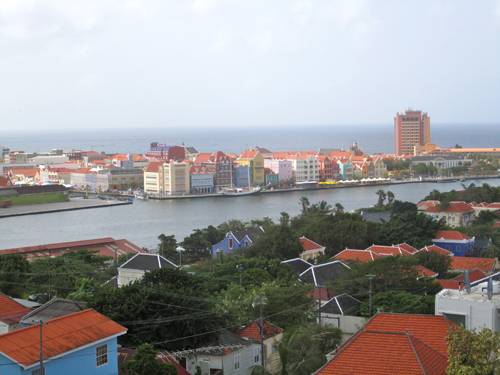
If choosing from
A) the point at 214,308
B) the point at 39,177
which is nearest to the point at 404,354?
the point at 214,308

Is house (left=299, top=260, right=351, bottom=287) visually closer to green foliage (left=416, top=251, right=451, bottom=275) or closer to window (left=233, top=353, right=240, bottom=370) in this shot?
green foliage (left=416, top=251, right=451, bottom=275)

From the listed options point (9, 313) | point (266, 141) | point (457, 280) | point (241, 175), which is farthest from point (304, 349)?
point (266, 141)

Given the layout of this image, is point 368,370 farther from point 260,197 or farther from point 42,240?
point 260,197

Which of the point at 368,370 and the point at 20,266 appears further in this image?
the point at 20,266

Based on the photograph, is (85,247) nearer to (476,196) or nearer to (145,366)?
(476,196)

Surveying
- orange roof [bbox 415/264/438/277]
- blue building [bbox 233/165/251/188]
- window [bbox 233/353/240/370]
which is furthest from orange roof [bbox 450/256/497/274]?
blue building [bbox 233/165/251/188]

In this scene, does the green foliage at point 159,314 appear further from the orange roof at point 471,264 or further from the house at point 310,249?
the house at point 310,249

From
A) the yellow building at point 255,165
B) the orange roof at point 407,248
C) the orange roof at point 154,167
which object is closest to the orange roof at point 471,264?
the orange roof at point 407,248
